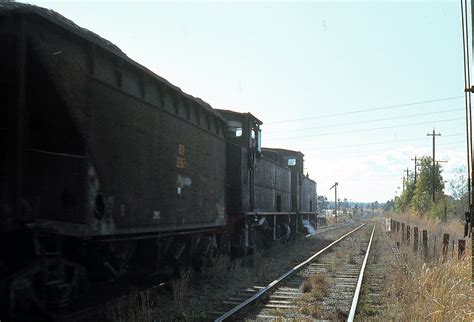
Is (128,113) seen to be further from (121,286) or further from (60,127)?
(121,286)

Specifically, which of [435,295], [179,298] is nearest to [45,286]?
[179,298]

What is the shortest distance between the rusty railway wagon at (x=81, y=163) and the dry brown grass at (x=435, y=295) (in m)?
Answer: 4.06

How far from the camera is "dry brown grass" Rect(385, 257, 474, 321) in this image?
21.3 feet

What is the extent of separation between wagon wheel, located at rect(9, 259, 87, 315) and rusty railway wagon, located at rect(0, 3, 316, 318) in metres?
0.01

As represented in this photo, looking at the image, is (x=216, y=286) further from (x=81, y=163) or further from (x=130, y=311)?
(x=81, y=163)

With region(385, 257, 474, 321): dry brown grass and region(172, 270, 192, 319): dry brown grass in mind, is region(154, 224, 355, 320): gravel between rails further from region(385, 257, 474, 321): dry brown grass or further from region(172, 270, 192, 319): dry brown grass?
region(385, 257, 474, 321): dry brown grass

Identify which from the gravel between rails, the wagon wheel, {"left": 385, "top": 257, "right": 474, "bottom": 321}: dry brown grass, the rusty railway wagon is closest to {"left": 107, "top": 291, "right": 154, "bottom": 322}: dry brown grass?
the gravel between rails

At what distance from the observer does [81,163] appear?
5957 millimetres

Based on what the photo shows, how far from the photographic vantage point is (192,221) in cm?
958

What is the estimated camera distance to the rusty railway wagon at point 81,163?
17.7ft

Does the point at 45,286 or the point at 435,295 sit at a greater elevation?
the point at 45,286

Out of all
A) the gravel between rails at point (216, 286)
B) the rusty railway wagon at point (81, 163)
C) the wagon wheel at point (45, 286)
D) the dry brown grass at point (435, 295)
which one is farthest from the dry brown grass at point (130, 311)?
the dry brown grass at point (435, 295)

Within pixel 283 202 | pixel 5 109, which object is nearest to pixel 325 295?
pixel 5 109

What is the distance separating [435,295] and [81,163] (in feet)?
18.1
